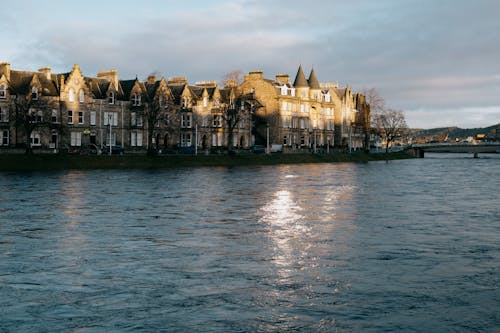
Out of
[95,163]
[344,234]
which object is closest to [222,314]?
[344,234]

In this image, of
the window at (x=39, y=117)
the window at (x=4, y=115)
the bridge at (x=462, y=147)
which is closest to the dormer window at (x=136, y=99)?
the window at (x=39, y=117)

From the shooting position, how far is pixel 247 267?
59.7 feet

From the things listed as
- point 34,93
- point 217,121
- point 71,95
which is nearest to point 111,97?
point 71,95

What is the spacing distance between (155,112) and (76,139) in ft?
43.9

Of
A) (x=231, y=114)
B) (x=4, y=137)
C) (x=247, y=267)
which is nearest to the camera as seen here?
(x=247, y=267)

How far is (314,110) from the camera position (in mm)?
152250

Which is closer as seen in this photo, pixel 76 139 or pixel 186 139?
pixel 76 139

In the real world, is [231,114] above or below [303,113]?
below

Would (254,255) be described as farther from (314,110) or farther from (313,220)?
(314,110)

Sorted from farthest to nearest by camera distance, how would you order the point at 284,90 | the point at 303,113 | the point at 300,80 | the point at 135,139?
the point at 300,80, the point at 303,113, the point at 284,90, the point at 135,139

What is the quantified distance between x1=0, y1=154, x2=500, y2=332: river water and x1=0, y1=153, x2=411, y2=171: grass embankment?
35630mm

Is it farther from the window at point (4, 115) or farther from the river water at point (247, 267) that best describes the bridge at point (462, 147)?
the river water at point (247, 267)

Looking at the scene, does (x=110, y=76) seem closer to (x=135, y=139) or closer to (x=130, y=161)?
(x=135, y=139)

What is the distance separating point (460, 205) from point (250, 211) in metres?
13.1
